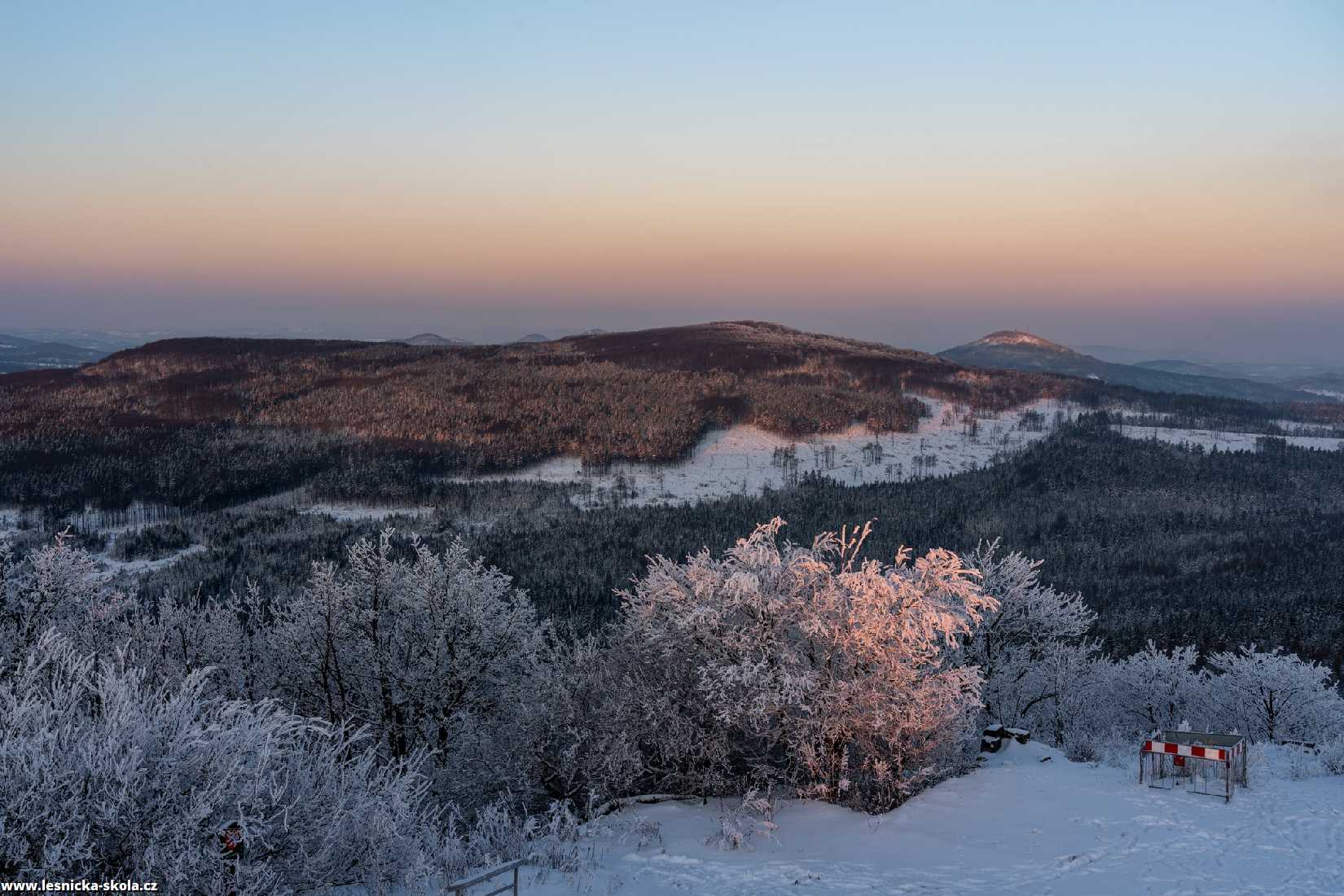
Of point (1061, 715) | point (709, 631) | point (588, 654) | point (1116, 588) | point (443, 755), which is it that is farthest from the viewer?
point (1116, 588)

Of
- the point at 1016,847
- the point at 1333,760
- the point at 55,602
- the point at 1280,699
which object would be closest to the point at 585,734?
the point at 1016,847

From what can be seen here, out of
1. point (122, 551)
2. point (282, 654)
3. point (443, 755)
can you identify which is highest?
point (282, 654)

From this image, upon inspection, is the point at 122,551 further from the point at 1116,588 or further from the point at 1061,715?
the point at 1116,588

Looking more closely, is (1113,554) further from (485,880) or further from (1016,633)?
(485,880)

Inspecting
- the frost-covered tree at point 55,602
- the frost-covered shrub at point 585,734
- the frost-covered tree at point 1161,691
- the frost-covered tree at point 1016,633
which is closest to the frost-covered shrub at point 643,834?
the frost-covered shrub at point 585,734

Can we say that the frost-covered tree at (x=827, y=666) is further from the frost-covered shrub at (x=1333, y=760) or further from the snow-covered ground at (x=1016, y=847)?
the frost-covered shrub at (x=1333, y=760)

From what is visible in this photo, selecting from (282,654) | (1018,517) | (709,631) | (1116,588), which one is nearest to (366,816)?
(709,631)

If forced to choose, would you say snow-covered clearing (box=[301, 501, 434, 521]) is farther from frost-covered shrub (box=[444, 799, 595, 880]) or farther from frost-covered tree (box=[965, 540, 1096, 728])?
frost-covered shrub (box=[444, 799, 595, 880])
